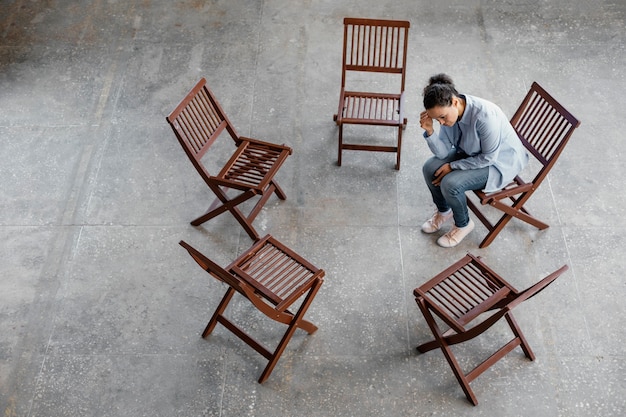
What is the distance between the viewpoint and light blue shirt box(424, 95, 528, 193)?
410 centimetres

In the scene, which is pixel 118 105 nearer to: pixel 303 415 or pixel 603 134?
pixel 303 415

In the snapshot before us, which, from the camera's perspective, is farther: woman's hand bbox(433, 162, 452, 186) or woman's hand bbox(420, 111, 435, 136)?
woman's hand bbox(433, 162, 452, 186)

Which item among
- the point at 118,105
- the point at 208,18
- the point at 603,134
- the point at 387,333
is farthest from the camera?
the point at 208,18

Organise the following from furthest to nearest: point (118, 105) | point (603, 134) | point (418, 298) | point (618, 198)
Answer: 1. point (118, 105)
2. point (603, 134)
3. point (618, 198)
4. point (418, 298)

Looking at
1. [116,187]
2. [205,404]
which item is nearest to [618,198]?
[205,404]

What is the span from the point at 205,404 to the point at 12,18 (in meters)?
4.59

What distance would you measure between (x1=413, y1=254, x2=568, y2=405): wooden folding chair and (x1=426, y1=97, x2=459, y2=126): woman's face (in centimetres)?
86

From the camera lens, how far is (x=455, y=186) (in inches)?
171

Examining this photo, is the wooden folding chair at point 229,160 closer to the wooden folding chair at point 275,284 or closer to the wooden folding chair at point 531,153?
the wooden folding chair at point 275,284

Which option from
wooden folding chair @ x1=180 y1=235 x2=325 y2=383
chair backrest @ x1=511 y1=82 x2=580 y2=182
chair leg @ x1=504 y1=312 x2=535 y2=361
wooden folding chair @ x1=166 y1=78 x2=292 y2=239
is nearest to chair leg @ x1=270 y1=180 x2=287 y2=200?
wooden folding chair @ x1=166 y1=78 x2=292 y2=239

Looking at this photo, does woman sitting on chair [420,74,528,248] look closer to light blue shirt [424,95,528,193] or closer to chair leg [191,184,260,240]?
light blue shirt [424,95,528,193]

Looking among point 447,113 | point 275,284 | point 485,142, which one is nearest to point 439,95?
point 447,113

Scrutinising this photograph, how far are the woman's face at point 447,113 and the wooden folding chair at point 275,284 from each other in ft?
3.88

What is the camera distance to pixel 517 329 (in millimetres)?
3998
